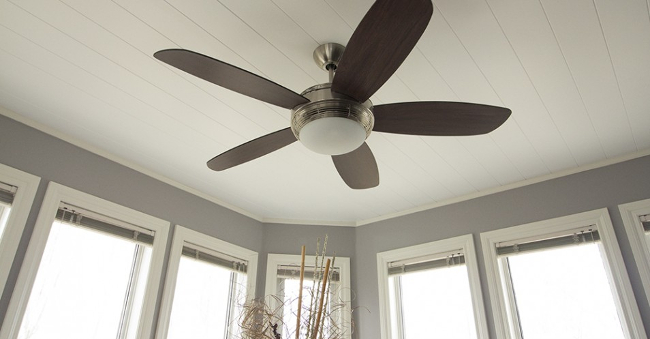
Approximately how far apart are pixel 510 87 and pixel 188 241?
2.16m

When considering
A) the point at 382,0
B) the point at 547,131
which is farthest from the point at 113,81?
the point at 547,131

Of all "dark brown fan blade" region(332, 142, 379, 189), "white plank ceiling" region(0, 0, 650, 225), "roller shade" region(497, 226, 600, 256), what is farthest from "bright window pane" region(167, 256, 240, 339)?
"roller shade" region(497, 226, 600, 256)

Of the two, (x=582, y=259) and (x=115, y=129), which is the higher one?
(x=115, y=129)

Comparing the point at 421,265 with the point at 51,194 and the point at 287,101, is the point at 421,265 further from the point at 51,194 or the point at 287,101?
the point at 51,194

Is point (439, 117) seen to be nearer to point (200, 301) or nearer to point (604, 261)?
point (604, 261)

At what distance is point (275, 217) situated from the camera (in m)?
3.54

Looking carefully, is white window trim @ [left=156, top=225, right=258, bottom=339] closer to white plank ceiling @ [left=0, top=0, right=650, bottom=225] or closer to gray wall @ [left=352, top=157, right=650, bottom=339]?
white plank ceiling @ [left=0, top=0, right=650, bottom=225]

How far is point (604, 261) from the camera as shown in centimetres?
252

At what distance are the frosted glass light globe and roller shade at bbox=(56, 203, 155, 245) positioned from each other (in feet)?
5.23

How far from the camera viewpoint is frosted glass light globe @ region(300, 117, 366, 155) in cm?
146

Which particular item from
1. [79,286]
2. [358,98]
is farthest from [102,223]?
[358,98]

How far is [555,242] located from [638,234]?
419 millimetres

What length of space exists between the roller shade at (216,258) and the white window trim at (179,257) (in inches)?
0.9

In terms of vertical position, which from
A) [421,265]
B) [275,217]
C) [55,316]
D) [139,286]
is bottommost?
[55,316]
